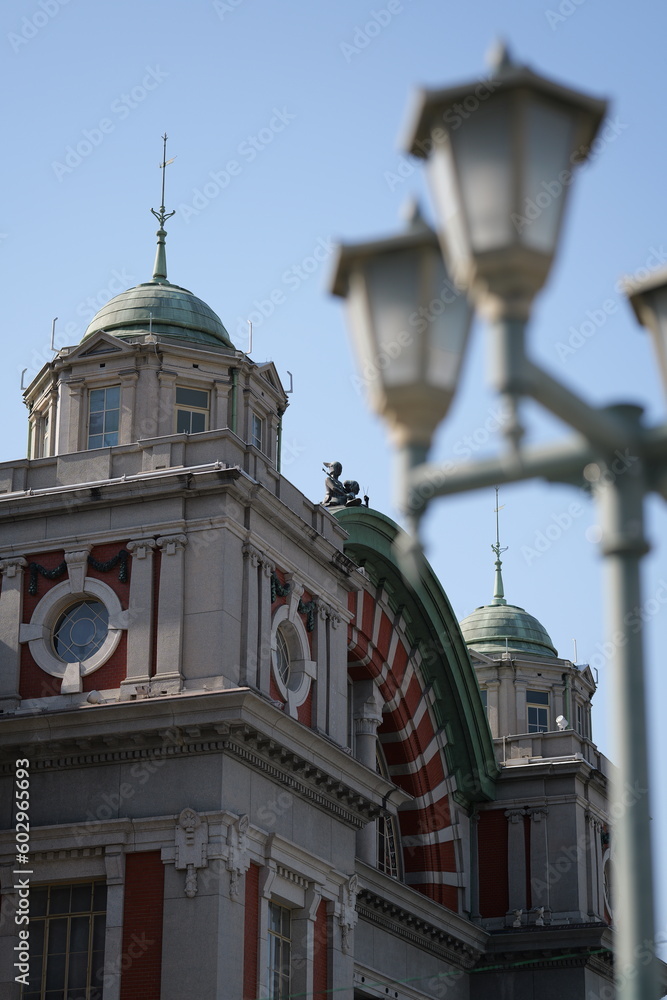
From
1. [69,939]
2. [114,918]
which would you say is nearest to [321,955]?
[114,918]

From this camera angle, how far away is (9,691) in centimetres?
2995

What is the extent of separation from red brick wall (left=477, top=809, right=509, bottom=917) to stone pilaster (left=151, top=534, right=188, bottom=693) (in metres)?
16.4

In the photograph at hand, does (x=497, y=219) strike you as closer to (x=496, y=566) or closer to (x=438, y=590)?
(x=438, y=590)

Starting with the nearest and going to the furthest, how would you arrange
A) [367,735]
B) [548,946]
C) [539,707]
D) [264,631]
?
1. [264,631]
2. [367,735]
3. [548,946]
4. [539,707]

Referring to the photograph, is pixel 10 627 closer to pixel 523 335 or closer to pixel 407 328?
pixel 407 328

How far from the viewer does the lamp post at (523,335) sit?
7137 millimetres

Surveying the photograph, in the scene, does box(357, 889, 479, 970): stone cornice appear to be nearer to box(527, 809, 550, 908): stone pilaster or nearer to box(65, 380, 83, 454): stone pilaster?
box(527, 809, 550, 908): stone pilaster

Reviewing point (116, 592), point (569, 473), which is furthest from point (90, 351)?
point (569, 473)

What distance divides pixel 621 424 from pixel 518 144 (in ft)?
4.94

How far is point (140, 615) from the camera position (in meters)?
29.4

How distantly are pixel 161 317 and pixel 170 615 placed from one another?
8860mm

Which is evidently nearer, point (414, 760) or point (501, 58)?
point (501, 58)

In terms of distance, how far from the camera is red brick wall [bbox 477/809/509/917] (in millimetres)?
42312

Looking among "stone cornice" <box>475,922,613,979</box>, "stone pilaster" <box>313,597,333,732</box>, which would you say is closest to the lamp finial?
"stone pilaster" <box>313,597,333,732</box>
